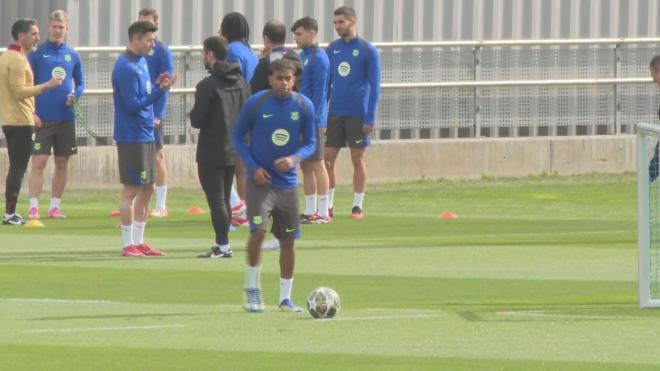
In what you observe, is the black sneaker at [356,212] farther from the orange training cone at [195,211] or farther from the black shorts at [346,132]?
the orange training cone at [195,211]

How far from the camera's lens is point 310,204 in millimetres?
19766

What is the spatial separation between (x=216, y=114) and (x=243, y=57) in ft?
6.46

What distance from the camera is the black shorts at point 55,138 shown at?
2045cm

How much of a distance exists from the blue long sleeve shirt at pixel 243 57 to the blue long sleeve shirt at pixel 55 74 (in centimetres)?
248

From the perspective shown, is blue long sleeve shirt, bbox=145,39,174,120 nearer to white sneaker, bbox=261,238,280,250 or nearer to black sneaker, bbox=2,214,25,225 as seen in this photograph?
black sneaker, bbox=2,214,25,225

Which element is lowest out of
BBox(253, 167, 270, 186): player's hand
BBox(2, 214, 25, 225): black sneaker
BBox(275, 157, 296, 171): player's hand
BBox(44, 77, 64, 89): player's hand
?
BBox(2, 214, 25, 225): black sneaker

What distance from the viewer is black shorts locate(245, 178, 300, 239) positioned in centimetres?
1277

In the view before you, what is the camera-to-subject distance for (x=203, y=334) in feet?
38.0

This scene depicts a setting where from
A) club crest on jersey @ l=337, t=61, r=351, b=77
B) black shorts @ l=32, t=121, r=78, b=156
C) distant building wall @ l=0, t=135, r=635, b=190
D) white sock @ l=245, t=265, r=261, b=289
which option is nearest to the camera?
white sock @ l=245, t=265, r=261, b=289

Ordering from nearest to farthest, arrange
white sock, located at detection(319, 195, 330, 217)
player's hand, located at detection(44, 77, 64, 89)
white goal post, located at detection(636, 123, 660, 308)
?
white goal post, located at detection(636, 123, 660, 308) < player's hand, located at detection(44, 77, 64, 89) < white sock, located at detection(319, 195, 330, 217)

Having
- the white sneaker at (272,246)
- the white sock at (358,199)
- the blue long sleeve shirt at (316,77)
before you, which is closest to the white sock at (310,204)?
the blue long sleeve shirt at (316,77)

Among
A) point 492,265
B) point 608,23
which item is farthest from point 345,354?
point 608,23

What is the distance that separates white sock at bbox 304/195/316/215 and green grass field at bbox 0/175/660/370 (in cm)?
31

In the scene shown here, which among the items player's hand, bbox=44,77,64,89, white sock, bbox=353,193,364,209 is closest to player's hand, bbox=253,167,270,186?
player's hand, bbox=44,77,64,89
